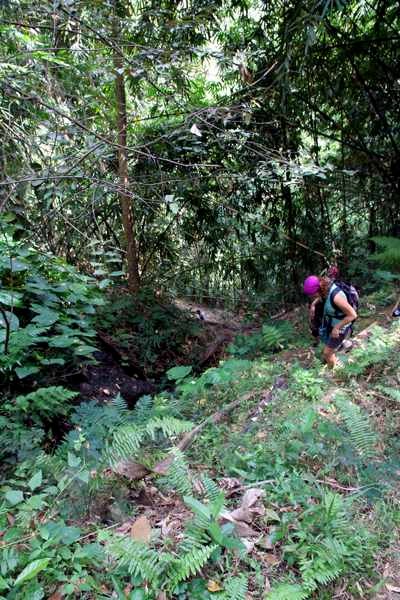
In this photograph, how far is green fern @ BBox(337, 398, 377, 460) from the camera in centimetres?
236

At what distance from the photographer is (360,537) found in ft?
5.80

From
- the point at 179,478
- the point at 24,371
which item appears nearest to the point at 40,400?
the point at 24,371

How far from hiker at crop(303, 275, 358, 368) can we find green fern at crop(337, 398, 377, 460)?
4.24ft

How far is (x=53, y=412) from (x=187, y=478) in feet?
4.44

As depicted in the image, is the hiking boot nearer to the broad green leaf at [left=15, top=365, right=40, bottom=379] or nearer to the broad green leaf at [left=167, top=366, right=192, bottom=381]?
the broad green leaf at [left=167, top=366, right=192, bottom=381]

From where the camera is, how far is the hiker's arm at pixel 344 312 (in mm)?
3680

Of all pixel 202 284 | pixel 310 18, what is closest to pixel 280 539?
pixel 310 18

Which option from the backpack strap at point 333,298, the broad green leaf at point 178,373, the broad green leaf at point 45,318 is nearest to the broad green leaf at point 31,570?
the broad green leaf at point 45,318

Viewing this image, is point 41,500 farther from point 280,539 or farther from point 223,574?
point 280,539

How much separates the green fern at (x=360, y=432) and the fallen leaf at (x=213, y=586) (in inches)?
45.6

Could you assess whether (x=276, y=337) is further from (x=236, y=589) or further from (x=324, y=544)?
(x=236, y=589)

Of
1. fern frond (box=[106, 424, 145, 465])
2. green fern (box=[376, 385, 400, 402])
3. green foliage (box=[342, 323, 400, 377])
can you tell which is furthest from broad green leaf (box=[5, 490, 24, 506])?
green foliage (box=[342, 323, 400, 377])

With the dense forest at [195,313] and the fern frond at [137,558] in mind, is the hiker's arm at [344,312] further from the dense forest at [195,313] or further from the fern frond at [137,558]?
the fern frond at [137,558]

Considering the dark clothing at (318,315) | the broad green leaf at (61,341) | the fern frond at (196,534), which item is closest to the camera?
the fern frond at (196,534)
